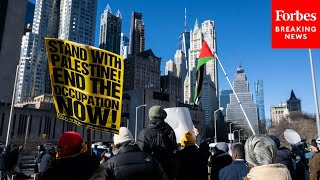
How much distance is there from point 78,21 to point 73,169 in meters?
186

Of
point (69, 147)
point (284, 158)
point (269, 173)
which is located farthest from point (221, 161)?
point (69, 147)

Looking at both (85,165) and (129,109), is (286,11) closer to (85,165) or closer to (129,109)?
(85,165)

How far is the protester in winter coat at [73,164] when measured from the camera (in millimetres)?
2918

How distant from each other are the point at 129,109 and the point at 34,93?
2577 inches

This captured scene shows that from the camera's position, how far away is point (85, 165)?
2.98 meters

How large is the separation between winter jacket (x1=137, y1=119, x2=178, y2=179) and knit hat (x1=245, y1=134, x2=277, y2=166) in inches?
73.6

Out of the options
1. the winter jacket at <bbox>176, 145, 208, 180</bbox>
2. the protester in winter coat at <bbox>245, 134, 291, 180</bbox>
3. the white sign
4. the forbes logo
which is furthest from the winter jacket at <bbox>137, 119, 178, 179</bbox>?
the forbes logo

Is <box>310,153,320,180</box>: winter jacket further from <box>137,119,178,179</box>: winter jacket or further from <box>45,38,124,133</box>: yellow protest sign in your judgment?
<box>45,38,124,133</box>: yellow protest sign

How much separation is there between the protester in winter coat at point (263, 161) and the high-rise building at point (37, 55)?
489 feet

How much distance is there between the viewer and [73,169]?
2930 millimetres

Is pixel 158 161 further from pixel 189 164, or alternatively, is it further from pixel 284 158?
pixel 284 158

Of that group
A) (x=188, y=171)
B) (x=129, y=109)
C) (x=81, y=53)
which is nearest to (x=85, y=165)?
(x=81, y=53)

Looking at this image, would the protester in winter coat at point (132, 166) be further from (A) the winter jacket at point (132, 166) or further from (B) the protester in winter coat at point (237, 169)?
(B) the protester in winter coat at point (237, 169)

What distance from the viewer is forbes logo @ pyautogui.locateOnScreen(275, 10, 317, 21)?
7.20 meters
